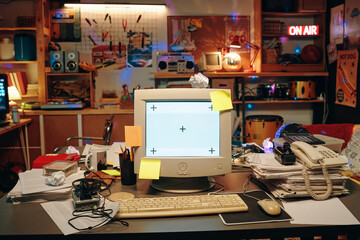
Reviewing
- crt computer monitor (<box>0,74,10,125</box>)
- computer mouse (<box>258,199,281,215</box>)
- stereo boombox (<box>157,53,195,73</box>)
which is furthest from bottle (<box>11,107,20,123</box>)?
computer mouse (<box>258,199,281,215</box>)

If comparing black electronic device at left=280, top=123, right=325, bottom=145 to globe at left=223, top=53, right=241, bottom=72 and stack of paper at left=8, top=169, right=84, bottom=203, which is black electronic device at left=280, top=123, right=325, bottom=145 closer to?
stack of paper at left=8, top=169, right=84, bottom=203

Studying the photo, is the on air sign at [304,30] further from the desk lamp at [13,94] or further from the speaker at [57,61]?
the desk lamp at [13,94]

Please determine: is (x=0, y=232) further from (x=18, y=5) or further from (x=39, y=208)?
(x=18, y=5)

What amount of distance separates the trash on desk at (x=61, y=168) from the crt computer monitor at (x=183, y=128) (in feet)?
1.08

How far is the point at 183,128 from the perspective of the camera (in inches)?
56.3

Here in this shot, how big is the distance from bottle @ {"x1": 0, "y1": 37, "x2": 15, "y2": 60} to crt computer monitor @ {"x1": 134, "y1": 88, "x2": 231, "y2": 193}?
11.6 feet

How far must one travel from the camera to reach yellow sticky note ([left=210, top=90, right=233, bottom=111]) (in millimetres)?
1411

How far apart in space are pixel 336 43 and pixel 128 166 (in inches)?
145

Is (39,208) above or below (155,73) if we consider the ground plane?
below

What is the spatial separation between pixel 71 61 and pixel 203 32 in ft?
5.91

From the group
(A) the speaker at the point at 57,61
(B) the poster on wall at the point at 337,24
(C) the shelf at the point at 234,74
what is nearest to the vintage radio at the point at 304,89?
(C) the shelf at the point at 234,74

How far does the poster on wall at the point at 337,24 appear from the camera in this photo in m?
4.01

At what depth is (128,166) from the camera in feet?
4.89

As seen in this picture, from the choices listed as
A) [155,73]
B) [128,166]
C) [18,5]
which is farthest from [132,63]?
[128,166]
